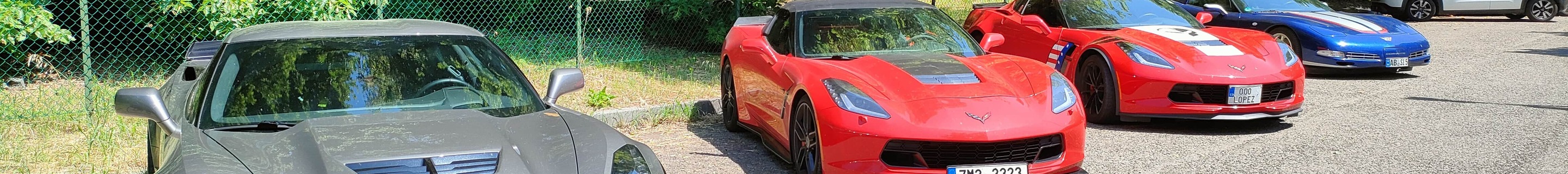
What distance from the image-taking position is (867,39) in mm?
6059

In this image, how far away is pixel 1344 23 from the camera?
32.7ft

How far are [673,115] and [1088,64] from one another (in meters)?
2.56

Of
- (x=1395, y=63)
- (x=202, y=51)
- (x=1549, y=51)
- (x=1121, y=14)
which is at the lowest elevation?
(x=1549, y=51)

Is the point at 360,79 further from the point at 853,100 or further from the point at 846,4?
the point at 846,4

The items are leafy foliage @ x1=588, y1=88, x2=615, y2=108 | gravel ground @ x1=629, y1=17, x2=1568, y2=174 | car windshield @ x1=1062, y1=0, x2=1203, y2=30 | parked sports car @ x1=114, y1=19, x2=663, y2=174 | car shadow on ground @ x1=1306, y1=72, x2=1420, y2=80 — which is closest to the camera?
parked sports car @ x1=114, y1=19, x2=663, y2=174

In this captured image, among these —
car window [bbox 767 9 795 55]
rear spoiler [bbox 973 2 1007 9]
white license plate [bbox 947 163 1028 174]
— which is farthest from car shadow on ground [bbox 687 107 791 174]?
rear spoiler [bbox 973 2 1007 9]

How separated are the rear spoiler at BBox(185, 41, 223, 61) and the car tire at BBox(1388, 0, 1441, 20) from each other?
17.6 metres

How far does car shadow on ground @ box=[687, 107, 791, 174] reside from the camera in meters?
5.65

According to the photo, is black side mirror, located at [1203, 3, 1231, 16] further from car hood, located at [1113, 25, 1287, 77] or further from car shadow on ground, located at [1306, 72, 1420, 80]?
car hood, located at [1113, 25, 1287, 77]

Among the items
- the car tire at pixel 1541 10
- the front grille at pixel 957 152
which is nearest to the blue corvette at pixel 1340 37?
the front grille at pixel 957 152

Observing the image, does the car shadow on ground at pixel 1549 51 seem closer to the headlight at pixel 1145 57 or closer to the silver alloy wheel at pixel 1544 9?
the silver alloy wheel at pixel 1544 9

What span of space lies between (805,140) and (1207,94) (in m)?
2.66

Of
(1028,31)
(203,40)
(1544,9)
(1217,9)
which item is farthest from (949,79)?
(1544,9)

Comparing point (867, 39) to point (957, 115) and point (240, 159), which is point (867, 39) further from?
point (240, 159)
